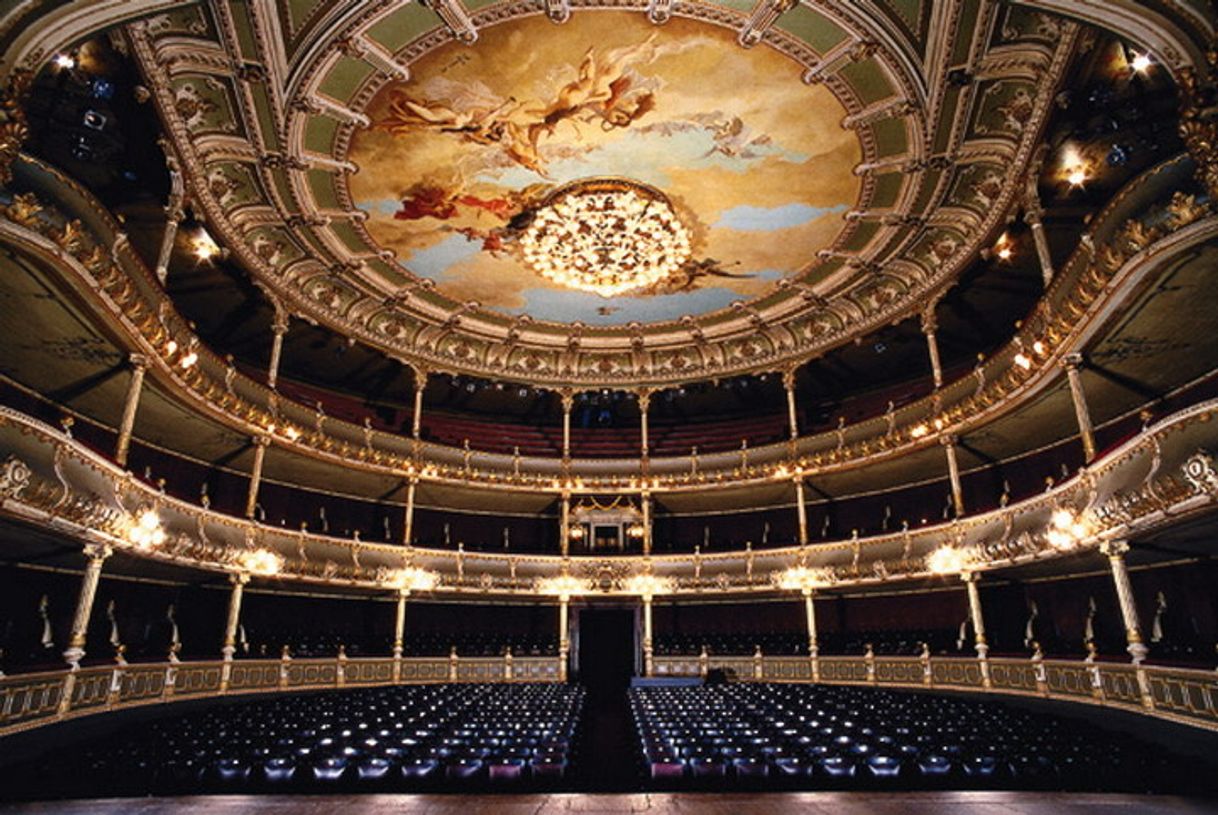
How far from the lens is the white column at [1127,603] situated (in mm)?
9680

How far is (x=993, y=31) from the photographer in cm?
1084

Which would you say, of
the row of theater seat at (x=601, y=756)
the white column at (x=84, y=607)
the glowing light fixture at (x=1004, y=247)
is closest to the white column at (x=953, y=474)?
the glowing light fixture at (x=1004, y=247)

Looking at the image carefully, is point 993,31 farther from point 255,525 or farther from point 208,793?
point 255,525

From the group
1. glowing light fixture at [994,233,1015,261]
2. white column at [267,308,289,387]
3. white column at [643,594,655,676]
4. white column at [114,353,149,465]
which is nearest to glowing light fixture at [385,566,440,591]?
white column at [267,308,289,387]

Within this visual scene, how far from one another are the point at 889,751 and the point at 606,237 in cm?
1301

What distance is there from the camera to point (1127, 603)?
403 inches

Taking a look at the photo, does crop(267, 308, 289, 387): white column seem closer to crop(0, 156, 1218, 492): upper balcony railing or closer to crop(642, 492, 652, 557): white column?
crop(0, 156, 1218, 492): upper balcony railing

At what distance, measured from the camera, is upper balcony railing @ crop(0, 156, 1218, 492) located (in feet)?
30.1

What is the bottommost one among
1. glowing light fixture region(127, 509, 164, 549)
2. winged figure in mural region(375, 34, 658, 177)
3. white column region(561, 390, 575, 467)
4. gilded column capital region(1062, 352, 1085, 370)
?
glowing light fixture region(127, 509, 164, 549)

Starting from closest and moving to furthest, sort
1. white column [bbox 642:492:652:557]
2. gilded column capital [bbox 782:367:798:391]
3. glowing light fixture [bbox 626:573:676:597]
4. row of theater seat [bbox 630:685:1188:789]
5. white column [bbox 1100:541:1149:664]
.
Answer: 1. row of theater seat [bbox 630:685:1188:789]
2. white column [bbox 1100:541:1149:664]
3. glowing light fixture [bbox 626:573:676:597]
4. white column [bbox 642:492:652:557]
5. gilded column capital [bbox 782:367:798:391]

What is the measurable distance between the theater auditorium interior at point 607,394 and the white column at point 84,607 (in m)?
0.07

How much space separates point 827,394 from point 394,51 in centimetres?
1988

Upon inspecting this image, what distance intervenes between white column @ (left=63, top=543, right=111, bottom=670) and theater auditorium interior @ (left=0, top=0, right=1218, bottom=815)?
7 cm

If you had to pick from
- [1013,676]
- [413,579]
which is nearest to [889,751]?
[1013,676]
